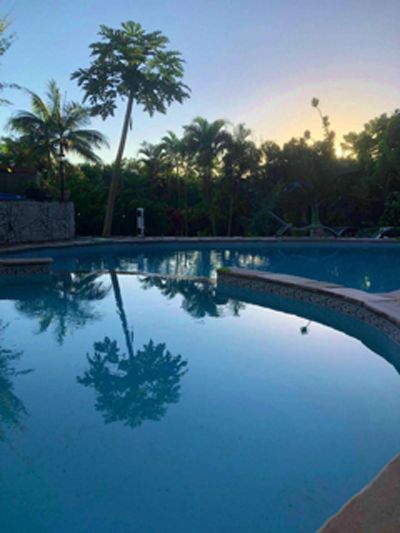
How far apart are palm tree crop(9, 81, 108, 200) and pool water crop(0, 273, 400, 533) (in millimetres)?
18723

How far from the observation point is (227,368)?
20.0 ft

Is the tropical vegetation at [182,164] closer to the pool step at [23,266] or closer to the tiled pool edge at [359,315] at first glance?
the pool step at [23,266]

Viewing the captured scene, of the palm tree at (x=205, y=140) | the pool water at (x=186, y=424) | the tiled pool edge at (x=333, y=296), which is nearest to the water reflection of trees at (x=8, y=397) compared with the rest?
the pool water at (x=186, y=424)

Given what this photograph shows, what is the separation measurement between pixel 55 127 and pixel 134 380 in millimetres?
22350

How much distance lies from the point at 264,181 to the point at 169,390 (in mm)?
23986

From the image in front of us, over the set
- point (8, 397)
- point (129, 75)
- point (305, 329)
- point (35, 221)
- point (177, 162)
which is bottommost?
point (8, 397)

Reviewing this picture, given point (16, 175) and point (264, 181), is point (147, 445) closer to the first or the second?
point (16, 175)

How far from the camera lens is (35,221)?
783 inches

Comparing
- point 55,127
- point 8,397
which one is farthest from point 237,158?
point 8,397

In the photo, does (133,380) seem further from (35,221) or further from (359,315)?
(35,221)

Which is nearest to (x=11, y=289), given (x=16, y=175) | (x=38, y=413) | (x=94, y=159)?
(x=38, y=413)

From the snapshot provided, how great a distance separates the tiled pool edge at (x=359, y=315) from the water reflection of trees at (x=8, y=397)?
127 inches

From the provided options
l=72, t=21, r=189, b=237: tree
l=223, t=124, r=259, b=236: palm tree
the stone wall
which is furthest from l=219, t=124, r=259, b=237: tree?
the stone wall

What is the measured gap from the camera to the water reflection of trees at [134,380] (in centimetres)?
481
